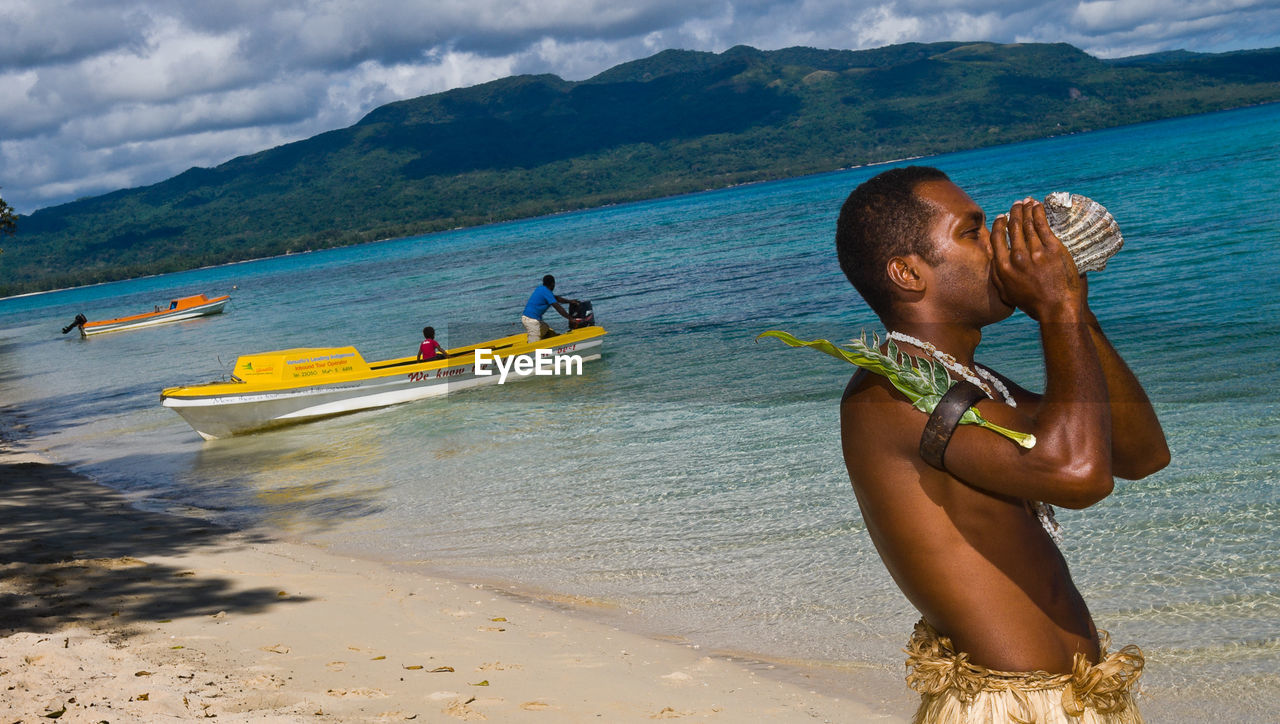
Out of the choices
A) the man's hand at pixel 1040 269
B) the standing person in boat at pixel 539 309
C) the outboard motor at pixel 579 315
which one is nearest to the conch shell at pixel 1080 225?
the man's hand at pixel 1040 269

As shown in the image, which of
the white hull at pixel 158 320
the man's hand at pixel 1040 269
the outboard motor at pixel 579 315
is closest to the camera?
the man's hand at pixel 1040 269

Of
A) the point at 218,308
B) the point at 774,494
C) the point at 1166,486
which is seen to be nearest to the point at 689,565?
the point at 774,494

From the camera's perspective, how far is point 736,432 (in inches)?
502

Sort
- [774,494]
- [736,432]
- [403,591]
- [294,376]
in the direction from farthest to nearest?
[294,376] < [736,432] < [774,494] < [403,591]

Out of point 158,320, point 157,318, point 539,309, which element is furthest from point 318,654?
point 158,320

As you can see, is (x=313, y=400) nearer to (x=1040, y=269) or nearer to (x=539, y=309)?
(x=539, y=309)

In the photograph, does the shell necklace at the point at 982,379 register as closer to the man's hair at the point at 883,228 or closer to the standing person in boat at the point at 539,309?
the man's hair at the point at 883,228

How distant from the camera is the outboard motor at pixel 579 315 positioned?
2222cm

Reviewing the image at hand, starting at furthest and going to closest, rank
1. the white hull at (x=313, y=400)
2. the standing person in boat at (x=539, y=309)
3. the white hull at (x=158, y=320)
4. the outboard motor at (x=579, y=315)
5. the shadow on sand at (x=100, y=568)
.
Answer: the white hull at (x=158, y=320), the outboard motor at (x=579, y=315), the standing person in boat at (x=539, y=309), the white hull at (x=313, y=400), the shadow on sand at (x=100, y=568)

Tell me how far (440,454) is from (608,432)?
7.82 ft

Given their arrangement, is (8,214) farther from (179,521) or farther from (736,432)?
(736,432)

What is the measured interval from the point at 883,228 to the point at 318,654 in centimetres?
515

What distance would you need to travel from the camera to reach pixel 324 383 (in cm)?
1831

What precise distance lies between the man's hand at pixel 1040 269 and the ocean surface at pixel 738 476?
4.12m
